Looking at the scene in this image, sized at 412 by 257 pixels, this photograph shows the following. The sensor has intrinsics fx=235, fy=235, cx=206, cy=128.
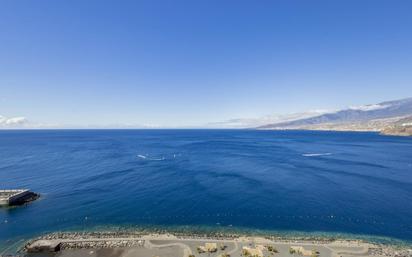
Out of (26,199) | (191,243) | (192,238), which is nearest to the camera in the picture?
(191,243)

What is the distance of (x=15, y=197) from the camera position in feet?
210

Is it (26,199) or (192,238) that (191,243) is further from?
(26,199)

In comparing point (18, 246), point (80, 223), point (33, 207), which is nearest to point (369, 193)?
point (80, 223)

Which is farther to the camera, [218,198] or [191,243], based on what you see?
[218,198]

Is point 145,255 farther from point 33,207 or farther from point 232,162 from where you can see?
point 232,162

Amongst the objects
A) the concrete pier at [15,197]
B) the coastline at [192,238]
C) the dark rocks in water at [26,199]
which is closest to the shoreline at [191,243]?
the coastline at [192,238]


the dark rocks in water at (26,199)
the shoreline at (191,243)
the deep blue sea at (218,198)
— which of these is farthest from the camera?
the dark rocks in water at (26,199)

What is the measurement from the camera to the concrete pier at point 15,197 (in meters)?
62.7

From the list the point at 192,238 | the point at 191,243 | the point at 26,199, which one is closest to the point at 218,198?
the point at 192,238

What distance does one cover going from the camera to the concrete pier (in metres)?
62.7

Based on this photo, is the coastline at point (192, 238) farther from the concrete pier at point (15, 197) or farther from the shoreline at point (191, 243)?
the concrete pier at point (15, 197)

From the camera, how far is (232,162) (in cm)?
12469

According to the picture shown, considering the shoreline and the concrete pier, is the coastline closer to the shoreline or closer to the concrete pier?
the shoreline

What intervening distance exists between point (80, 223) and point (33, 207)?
64.1 feet
